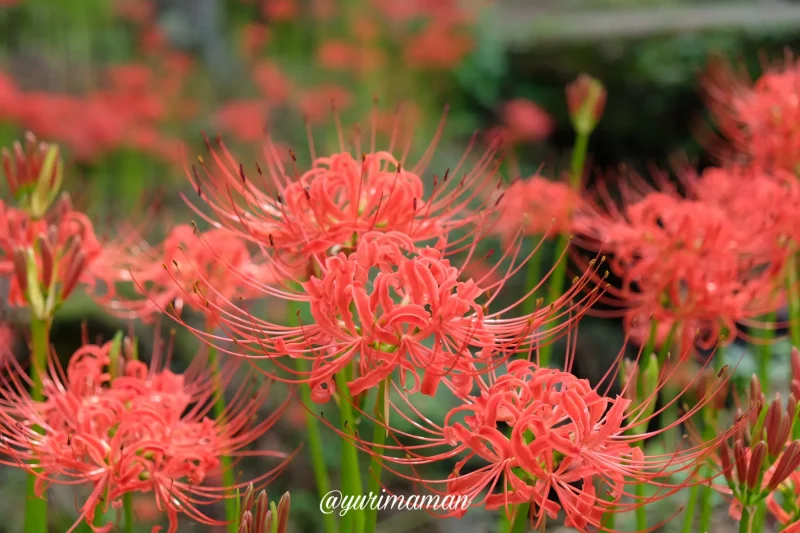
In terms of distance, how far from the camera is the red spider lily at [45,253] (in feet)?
3.87

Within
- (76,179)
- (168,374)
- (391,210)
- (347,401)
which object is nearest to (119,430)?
(168,374)

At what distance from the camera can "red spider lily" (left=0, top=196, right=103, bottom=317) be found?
1.18m

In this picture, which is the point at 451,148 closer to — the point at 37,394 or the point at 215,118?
the point at 215,118

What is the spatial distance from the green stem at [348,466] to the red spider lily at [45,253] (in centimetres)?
45

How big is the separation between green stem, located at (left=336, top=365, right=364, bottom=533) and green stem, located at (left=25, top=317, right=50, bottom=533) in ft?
1.44

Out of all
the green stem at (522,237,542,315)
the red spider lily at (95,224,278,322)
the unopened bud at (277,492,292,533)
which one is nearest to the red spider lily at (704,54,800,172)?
the green stem at (522,237,542,315)

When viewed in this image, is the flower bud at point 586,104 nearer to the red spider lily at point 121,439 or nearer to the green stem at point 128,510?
the red spider lily at point 121,439

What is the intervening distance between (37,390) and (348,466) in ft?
1.55

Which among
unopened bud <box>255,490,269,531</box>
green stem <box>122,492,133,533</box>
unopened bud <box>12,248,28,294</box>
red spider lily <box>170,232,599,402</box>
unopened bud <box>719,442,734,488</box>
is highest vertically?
unopened bud <box>12,248,28,294</box>

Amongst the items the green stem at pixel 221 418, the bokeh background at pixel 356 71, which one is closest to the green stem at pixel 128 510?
the green stem at pixel 221 418

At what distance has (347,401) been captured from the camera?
0.98 m

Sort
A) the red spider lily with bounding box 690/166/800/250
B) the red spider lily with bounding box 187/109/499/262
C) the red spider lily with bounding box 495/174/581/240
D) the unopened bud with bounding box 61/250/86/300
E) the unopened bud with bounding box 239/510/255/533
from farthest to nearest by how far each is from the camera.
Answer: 1. the red spider lily with bounding box 495/174/581/240
2. the red spider lily with bounding box 690/166/800/250
3. the unopened bud with bounding box 61/250/86/300
4. the red spider lily with bounding box 187/109/499/262
5. the unopened bud with bounding box 239/510/255/533

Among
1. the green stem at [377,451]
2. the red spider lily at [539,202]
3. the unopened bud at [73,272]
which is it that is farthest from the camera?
the red spider lily at [539,202]

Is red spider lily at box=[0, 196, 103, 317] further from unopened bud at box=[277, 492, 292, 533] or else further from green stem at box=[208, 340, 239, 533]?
unopened bud at box=[277, 492, 292, 533]
